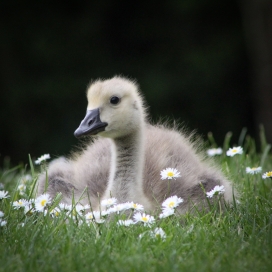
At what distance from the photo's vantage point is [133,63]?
9.84 m

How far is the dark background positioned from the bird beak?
527 cm

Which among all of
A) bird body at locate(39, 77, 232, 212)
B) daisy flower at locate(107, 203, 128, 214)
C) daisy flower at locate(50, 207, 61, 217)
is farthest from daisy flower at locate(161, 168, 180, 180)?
daisy flower at locate(50, 207, 61, 217)

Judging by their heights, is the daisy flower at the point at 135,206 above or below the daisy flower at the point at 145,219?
above

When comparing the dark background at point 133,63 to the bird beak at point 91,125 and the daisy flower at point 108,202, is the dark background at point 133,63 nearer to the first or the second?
the bird beak at point 91,125

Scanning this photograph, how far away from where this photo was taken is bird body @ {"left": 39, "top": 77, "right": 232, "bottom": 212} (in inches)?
153

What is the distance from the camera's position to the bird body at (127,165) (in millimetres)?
3898

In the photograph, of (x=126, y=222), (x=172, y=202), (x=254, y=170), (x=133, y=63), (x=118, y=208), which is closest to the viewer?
(x=126, y=222)

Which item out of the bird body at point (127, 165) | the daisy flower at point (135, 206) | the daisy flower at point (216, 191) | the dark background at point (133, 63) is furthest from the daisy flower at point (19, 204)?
the dark background at point (133, 63)

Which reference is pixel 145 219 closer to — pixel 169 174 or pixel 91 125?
pixel 169 174

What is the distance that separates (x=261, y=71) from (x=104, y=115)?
5838 mm

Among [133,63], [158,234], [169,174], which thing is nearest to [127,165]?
[169,174]

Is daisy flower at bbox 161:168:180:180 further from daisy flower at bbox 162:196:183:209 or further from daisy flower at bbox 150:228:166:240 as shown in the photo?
daisy flower at bbox 150:228:166:240

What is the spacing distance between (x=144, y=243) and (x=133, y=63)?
6898 mm

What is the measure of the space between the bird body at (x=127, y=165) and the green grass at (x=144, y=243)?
335mm
